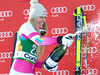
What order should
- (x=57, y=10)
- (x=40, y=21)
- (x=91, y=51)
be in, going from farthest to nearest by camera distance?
1. (x=57, y=10)
2. (x=91, y=51)
3. (x=40, y=21)

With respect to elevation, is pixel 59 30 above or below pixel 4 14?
below

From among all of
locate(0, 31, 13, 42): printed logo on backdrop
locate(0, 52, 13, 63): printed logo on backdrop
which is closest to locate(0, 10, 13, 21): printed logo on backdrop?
locate(0, 31, 13, 42): printed logo on backdrop

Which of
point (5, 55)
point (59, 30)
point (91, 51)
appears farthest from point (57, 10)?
point (5, 55)

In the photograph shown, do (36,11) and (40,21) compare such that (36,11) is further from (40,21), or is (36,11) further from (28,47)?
(28,47)

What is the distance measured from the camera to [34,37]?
6.86 ft

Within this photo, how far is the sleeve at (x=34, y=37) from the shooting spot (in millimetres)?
2049

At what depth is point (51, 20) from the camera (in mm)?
4652

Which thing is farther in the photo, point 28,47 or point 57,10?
point 57,10

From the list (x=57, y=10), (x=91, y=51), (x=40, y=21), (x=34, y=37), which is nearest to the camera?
(x=34, y=37)

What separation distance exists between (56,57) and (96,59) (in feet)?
8.31

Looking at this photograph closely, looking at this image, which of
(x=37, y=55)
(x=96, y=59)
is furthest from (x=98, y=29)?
(x=37, y=55)

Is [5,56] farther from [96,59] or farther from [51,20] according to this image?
[96,59]

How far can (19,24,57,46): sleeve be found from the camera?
6.72 ft

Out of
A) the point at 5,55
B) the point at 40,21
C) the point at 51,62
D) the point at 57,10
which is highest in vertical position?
the point at 57,10
